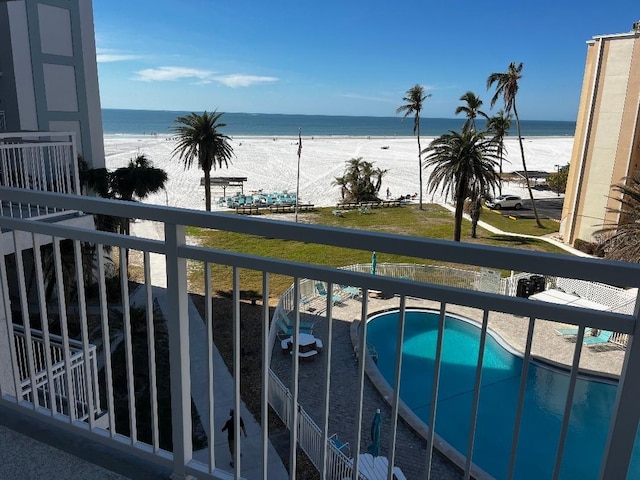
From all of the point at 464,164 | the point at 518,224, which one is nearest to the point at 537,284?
the point at 464,164

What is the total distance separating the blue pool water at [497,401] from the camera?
310 inches

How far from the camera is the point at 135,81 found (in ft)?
370

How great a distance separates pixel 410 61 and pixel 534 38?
107ft

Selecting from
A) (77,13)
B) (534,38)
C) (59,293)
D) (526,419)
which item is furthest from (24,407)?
(534,38)

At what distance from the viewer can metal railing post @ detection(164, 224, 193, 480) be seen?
64.6 inches

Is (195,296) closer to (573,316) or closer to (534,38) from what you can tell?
(573,316)

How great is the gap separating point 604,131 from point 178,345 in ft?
74.6

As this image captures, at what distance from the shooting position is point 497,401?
973 cm

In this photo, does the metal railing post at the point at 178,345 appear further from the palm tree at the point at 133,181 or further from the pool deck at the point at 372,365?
the palm tree at the point at 133,181

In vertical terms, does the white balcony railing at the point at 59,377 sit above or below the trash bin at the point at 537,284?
above

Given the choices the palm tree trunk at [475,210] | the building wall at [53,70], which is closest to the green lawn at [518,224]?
the palm tree trunk at [475,210]

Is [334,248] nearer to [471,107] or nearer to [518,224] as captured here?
[518,224]

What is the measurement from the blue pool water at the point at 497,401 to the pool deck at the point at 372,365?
0.50 m

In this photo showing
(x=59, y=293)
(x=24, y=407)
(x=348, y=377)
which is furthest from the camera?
(x=348, y=377)
